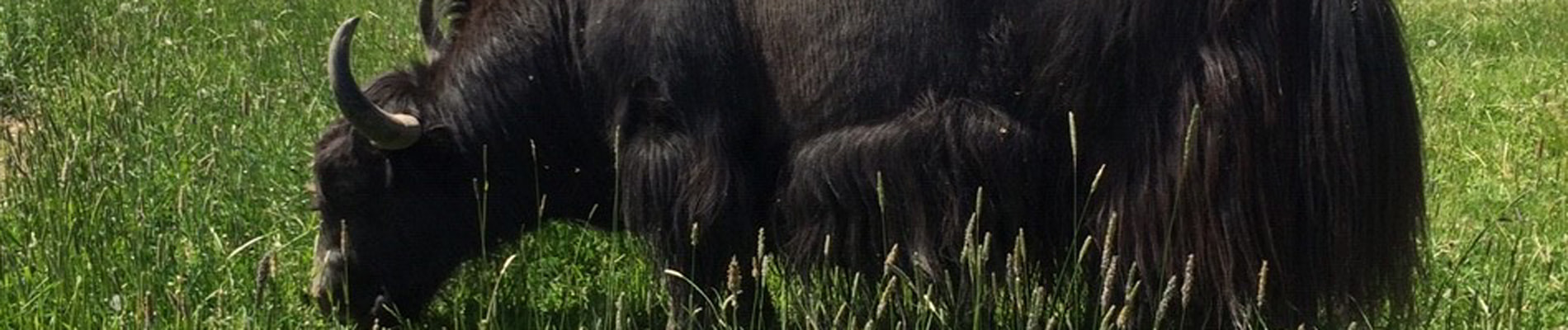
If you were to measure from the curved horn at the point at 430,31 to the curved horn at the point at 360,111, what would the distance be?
264 mm

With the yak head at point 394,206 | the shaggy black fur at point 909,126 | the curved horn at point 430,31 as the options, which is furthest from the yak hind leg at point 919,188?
the curved horn at point 430,31

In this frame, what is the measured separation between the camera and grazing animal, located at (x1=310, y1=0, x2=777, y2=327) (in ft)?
12.6

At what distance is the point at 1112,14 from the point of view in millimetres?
3555

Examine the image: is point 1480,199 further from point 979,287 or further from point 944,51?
point 979,287

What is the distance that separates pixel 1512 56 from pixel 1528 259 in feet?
18.9

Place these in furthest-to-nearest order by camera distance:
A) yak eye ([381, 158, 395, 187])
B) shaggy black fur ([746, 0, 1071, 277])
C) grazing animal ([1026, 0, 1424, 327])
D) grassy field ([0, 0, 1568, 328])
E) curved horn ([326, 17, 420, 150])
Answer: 1. yak eye ([381, 158, 395, 187])
2. grassy field ([0, 0, 1568, 328])
3. curved horn ([326, 17, 420, 150])
4. shaggy black fur ([746, 0, 1071, 277])
5. grazing animal ([1026, 0, 1424, 327])

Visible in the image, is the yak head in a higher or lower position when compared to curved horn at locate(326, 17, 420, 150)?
lower

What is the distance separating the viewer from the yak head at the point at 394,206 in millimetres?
4148

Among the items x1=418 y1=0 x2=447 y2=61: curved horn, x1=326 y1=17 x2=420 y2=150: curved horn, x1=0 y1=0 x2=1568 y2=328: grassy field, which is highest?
x1=418 y1=0 x2=447 y2=61: curved horn

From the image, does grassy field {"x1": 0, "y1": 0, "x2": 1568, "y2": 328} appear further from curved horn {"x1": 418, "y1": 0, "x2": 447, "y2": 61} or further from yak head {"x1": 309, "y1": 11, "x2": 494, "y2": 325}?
curved horn {"x1": 418, "y1": 0, "x2": 447, "y2": 61}

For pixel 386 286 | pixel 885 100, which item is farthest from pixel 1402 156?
pixel 386 286

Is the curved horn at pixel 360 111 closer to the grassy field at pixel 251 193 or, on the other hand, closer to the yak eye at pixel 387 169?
the yak eye at pixel 387 169

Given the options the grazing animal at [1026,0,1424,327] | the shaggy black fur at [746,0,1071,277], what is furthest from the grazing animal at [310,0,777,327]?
the grazing animal at [1026,0,1424,327]

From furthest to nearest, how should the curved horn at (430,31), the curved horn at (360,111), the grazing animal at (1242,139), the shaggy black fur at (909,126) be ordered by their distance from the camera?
the curved horn at (430,31)
the curved horn at (360,111)
the shaggy black fur at (909,126)
the grazing animal at (1242,139)
